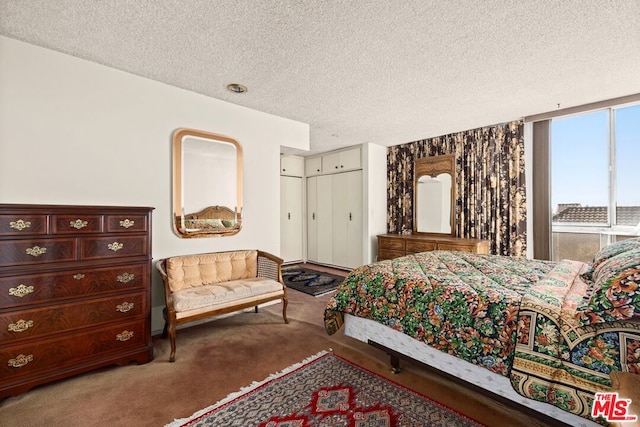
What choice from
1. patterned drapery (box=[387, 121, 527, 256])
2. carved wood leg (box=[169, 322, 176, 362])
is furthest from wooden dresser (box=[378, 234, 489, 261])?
carved wood leg (box=[169, 322, 176, 362])

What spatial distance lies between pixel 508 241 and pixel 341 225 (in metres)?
2.96

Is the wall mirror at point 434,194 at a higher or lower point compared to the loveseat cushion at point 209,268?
higher

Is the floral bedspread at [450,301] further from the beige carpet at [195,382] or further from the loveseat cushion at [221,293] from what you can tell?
the loveseat cushion at [221,293]

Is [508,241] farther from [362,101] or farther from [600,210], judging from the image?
[362,101]

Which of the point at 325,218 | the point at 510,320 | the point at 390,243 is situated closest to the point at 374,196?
the point at 390,243

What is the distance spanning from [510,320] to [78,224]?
2990mm

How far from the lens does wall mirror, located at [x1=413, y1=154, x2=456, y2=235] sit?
4844mm

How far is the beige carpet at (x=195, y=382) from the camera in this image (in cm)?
173

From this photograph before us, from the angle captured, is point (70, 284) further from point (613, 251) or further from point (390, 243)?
point (390, 243)

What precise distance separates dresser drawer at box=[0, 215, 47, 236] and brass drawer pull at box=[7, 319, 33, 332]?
23.7 inches

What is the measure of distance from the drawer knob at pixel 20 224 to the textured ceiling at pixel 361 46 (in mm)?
1433

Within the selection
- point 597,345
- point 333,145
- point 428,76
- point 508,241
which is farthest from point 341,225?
point 597,345

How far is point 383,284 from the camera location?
2.22m

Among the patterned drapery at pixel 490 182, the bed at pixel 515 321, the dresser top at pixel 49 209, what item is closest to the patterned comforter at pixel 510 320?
the bed at pixel 515 321
